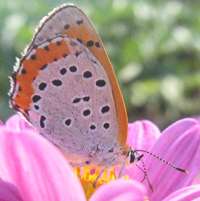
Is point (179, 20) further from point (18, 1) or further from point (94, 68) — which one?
point (94, 68)

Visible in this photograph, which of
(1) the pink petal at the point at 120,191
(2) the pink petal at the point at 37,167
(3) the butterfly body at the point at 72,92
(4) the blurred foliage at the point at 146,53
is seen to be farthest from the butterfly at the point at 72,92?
(4) the blurred foliage at the point at 146,53

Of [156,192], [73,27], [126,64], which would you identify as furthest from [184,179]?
[126,64]

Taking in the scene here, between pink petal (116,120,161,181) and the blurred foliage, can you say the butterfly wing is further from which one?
the blurred foliage

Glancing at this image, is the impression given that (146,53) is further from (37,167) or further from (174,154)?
(37,167)

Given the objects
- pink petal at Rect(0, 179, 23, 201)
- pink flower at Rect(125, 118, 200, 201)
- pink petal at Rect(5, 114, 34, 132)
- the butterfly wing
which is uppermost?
the butterfly wing

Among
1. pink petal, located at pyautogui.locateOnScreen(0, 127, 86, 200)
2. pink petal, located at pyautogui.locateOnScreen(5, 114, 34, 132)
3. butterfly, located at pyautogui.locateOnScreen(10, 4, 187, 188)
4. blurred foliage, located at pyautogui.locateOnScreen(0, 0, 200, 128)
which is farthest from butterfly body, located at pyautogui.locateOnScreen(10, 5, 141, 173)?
blurred foliage, located at pyautogui.locateOnScreen(0, 0, 200, 128)

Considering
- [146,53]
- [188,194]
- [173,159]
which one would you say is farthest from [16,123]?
[146,53]
